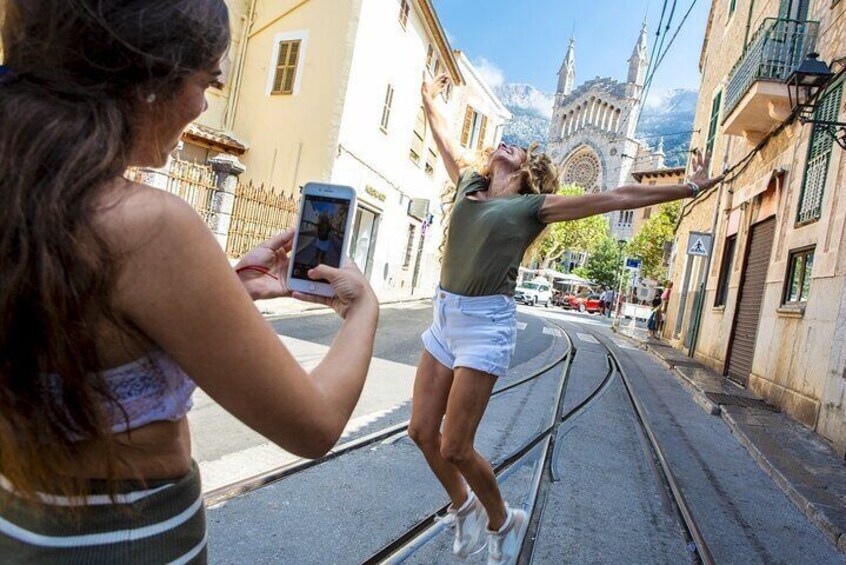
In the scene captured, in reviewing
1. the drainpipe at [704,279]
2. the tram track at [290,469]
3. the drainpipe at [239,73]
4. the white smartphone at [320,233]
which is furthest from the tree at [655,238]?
the white smartphone at [320,233]

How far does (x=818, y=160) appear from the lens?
893cm

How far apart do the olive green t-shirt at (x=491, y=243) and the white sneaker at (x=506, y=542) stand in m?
1.08

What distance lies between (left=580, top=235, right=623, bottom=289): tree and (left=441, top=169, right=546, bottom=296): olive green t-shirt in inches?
2696

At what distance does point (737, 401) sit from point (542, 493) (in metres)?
6.05

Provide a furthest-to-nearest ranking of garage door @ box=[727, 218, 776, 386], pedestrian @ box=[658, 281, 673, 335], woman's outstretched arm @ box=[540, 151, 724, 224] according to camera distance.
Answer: pedestrian @ box=[658, 281, 673, 335]
garage door @ box=[727, 218, 776, 386]
woman's outstretched arm @ box=[540, 151, 724, 224]

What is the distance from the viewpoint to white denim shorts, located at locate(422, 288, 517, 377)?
260cm

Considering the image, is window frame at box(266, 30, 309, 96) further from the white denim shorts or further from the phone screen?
the phone screen

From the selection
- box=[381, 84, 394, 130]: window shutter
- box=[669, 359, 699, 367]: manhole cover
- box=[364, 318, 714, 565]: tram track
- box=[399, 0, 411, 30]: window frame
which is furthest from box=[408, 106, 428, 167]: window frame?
box=[364, 318, 714, 565]: tram track

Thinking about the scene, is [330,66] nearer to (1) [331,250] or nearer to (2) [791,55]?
(2) [791,55]

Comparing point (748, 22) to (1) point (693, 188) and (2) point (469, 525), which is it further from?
(2) point (469, 525)

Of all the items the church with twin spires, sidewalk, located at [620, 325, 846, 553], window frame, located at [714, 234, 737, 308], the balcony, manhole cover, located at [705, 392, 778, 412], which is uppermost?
the church with twin spires

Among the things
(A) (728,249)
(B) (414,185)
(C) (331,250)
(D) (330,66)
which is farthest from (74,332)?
(B) (414,185)

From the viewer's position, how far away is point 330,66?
55.8 ft

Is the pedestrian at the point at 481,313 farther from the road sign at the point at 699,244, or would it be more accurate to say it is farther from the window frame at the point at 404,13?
the window frame at the point at 404,13
